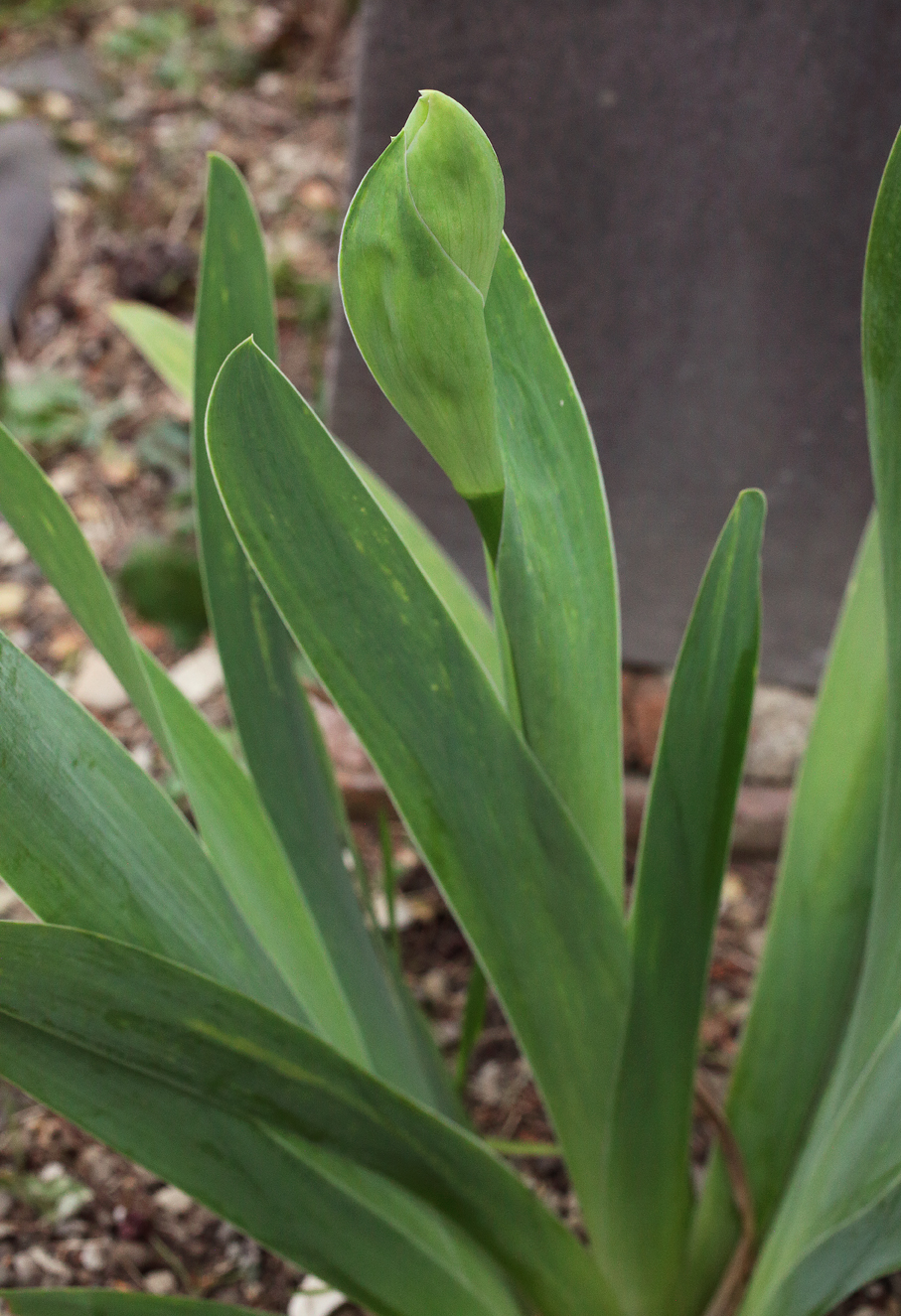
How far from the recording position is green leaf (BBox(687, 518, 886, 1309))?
690 millimetres

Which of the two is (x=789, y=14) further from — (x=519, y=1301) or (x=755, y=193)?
(x=519, y=1301)

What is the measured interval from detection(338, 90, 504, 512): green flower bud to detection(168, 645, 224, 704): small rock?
106 cm

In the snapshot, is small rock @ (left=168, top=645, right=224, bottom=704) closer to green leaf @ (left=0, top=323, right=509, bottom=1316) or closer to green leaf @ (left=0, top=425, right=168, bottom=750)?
green leaf @ (left=0, top=323, right=509, bottom=1316)

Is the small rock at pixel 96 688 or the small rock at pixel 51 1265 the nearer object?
the small rock at pixel 51 1265

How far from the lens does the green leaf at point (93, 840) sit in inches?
17.2

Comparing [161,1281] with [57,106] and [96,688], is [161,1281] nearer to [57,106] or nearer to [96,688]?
[96,688]

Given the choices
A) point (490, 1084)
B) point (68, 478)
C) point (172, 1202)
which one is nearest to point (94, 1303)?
point (172, 1202)

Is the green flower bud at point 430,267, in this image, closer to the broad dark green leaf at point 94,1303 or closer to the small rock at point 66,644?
the broad dark green leaf at point 94,1303

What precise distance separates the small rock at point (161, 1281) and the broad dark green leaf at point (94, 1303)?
1.11 ft

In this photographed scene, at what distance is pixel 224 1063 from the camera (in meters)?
0.48

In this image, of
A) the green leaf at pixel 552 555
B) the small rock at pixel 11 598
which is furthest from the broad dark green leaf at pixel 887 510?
the small rock at pixel 11 598

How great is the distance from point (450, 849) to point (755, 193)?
0.75 m

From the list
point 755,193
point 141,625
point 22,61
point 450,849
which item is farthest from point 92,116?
point 450,849

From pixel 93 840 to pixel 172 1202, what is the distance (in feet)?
1.88
